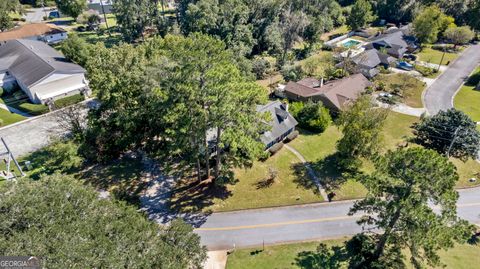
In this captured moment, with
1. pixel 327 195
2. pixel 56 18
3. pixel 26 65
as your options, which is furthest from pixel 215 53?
pixel 56 18

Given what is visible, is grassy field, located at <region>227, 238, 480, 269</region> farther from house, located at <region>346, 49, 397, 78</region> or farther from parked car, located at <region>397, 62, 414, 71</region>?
parked car, located at <region>397, 62, 414, 71</region>

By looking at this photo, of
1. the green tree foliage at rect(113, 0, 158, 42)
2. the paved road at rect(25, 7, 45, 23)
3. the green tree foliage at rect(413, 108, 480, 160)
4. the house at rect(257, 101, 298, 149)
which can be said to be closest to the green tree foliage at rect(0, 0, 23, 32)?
the paved road at rect(25, 7, 45, 23)

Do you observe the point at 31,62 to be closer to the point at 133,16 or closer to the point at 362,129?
the point at 133,16

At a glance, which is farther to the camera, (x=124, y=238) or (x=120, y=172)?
(x=120, y=172)

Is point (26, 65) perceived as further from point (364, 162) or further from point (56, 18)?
point (364, 162)

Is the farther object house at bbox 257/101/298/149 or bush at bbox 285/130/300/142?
bush at bbox 285/130/300/142

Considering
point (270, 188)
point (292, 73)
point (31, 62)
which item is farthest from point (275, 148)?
point (31, 62)

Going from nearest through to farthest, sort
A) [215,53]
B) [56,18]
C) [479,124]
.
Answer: [215,53] < [479,124] < [56,18]
